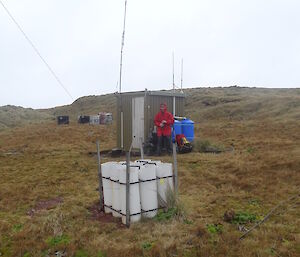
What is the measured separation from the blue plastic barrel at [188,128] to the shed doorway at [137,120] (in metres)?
1.75

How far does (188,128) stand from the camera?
14211 mm

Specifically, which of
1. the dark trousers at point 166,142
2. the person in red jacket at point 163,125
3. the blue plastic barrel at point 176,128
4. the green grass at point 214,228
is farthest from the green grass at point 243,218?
the blue plastic barrel at point 176,128

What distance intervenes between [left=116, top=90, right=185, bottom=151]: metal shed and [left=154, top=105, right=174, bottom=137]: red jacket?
691 mm

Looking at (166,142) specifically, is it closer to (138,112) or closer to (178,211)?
(138,112)

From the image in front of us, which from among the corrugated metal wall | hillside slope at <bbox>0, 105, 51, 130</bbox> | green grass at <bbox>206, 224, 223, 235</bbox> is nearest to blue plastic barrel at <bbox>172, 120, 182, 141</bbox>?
the corrugated metal wall

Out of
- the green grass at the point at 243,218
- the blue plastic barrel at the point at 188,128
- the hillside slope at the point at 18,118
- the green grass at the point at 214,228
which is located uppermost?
the hillside slope at the point at 18,118

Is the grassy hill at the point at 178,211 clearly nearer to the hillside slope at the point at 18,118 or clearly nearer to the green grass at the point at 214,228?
the green grass at the point at 214,228

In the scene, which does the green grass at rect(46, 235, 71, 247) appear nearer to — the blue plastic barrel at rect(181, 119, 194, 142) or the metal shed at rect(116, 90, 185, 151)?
the metal shed at rect(116, 90, 185, 151)

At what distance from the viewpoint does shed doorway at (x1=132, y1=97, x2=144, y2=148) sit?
13633mm

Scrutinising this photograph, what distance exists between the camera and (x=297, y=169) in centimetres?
946

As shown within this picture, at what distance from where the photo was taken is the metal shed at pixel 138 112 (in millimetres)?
13531

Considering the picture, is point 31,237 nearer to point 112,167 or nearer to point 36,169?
point 112,167

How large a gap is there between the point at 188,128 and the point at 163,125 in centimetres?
186

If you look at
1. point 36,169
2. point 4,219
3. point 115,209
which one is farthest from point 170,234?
point 36,169
